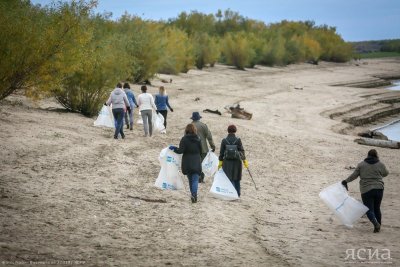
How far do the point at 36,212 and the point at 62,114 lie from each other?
44.0ft

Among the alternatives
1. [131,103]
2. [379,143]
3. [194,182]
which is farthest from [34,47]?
[379,143]

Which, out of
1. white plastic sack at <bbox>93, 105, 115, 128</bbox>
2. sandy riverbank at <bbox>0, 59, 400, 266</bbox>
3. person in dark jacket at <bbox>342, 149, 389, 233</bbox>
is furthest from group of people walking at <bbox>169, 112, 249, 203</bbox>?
white plastic sack at <bbox>93, 105, 115, 128</bbox>

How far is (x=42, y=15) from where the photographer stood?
54.4 ft

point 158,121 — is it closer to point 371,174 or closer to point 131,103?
point 131,103

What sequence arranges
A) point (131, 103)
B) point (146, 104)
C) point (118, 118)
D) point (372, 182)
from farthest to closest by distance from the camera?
point (131, 103), point (146, 104), point (118, 118), point (372, 182)

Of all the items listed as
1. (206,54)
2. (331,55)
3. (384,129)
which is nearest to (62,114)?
(384,129)

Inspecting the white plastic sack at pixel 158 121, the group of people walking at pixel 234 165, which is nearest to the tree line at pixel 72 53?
the white plastic sack at pixel 158 121

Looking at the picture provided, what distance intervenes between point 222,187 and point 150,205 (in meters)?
1.71

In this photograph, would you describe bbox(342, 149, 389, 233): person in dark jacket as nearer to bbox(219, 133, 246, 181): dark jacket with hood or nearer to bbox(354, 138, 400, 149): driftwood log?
bbox(219, 133, 246, 181): dark jacket with hood

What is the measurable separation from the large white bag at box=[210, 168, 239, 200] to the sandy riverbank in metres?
0.23

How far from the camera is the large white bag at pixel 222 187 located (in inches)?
493

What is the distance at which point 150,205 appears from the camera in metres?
12.0

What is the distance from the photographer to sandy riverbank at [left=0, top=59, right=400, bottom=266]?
9148 mm

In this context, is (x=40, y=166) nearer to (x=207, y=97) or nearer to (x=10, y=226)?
(x=10, y=226)
